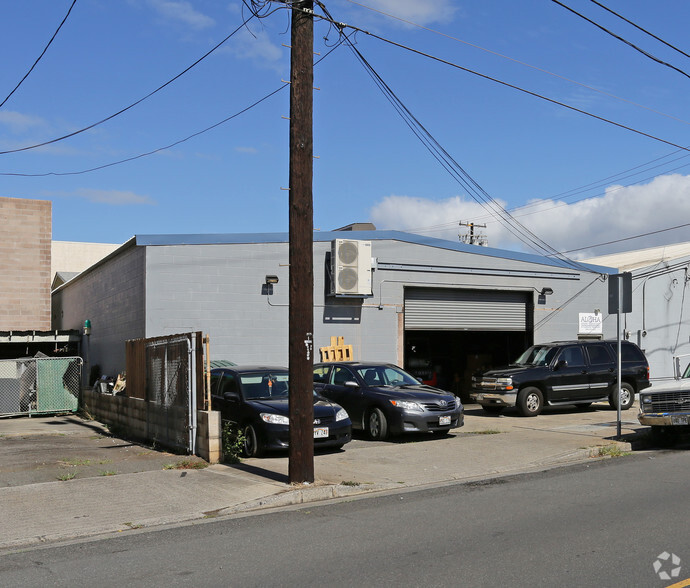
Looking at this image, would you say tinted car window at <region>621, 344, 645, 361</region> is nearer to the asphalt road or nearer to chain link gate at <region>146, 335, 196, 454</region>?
the asphalt road

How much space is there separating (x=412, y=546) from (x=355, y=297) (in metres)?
14.8

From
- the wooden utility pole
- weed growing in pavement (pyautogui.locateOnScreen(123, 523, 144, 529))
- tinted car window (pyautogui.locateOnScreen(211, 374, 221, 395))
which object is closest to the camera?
weed growing in pavement (pyautogui.locateOnScreen(123, 523, 144, 529))

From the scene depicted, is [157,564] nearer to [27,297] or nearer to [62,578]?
[62,578]

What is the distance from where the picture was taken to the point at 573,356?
20.0 meters

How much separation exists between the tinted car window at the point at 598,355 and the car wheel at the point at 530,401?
6.31 feet

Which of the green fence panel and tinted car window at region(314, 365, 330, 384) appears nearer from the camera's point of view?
tinted car window at region(314, 365, 330, 384)

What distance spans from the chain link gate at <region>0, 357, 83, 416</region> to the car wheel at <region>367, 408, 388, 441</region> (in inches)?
444

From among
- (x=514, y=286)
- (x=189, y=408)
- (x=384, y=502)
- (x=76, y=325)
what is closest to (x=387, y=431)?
(x=189, y=408)

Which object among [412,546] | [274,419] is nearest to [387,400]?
[274,419]

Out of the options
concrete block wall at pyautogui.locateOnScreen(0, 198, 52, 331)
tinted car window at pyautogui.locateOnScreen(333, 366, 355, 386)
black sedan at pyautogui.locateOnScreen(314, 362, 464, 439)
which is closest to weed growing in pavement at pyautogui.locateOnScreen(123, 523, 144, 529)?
black sedan at pyautogui.locateOnScreen(314, 362, 464, 439)

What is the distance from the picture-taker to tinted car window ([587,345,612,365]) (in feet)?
66.2

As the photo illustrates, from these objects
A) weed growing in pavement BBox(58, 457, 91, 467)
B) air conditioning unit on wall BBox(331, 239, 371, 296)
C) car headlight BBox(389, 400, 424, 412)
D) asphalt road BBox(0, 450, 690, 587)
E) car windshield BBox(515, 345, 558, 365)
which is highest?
air conditioning unit on wall BBox(331, 239, 371, 296)

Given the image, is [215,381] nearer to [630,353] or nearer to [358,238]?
[358,238]

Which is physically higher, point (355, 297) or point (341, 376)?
point (355, 297)
